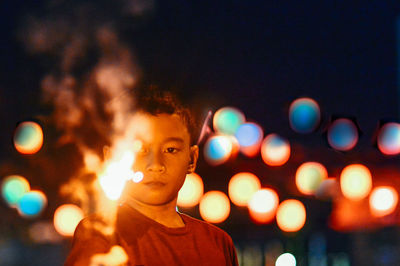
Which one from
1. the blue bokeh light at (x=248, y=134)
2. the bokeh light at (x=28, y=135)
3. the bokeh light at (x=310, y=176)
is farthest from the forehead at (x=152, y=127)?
the bokeh light at (x=310, y=176)

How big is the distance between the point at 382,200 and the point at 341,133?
29.1 inches

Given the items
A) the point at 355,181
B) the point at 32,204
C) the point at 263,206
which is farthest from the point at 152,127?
the point at 355,181

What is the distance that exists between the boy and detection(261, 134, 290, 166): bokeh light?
1.39 meters

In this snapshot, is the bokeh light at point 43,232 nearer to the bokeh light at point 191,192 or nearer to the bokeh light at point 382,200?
the bokeh light at point 191,192

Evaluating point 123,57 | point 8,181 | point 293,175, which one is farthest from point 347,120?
point 8,181

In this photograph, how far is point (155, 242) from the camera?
1.71 m

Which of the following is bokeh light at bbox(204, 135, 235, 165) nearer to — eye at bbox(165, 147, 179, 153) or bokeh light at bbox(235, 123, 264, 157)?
bokeh light at bbox(235, 123, 264, 157)

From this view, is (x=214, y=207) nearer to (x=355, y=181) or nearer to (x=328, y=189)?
(x=328, y=189)

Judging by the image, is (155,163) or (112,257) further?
(155,163)

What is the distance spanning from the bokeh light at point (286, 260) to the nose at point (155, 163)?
1.33m

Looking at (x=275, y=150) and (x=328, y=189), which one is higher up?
(x=275, y=150)

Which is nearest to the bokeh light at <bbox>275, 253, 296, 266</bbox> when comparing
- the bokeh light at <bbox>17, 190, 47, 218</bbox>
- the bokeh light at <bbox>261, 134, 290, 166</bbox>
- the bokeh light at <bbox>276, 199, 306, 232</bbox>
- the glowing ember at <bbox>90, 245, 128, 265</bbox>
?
the bokeh light at <bbox>276, 199, 306, 232</bbox>

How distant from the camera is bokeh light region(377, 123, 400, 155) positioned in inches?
117

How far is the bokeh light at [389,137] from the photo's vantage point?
9.79 feet
